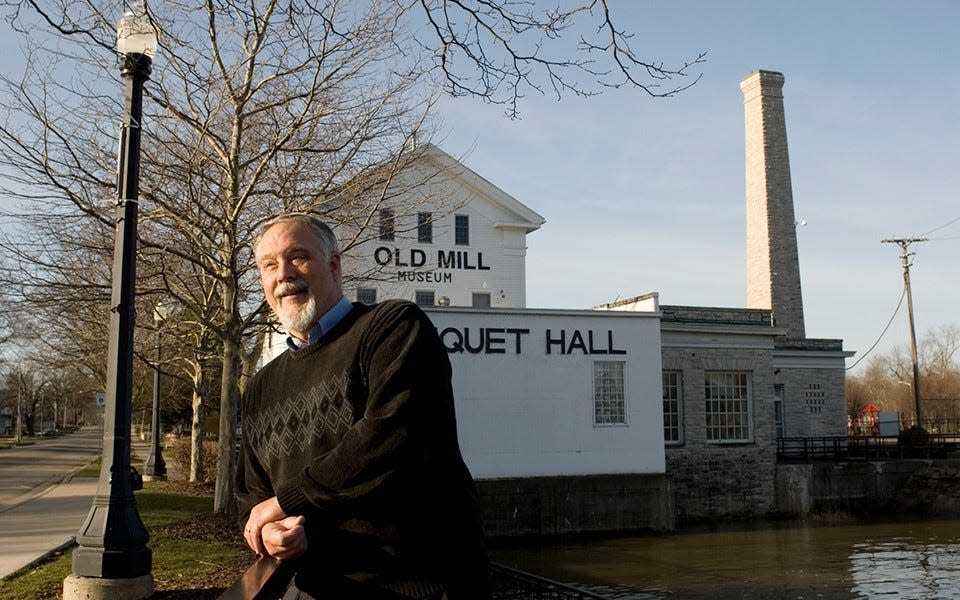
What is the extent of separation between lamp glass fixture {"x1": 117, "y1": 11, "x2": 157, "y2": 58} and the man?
21.4 feet

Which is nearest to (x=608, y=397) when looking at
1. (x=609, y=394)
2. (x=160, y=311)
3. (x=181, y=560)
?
(x=609, y=394)

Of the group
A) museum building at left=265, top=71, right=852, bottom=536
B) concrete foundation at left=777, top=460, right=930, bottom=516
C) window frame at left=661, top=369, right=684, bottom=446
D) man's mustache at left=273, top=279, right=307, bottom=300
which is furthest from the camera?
concrete foundation at left=777, top=460, right=930, bottom=516

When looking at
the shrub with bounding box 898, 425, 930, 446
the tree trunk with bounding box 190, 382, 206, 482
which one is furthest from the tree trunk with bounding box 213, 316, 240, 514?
the shrub with bounding box 898, 425, 930, 446

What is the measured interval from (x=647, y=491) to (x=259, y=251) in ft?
72.7

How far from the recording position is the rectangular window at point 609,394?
2388 cm

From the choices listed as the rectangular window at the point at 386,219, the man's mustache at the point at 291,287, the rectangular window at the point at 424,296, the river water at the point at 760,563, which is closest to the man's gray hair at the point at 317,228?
the man's mustache at the point at 291,287

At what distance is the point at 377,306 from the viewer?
2695mm

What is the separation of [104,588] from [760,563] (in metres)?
15.1

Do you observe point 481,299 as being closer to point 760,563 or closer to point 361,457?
point 760,563

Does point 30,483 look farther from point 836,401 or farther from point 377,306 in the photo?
point 836,401

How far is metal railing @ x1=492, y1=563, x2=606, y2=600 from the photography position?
886 cm

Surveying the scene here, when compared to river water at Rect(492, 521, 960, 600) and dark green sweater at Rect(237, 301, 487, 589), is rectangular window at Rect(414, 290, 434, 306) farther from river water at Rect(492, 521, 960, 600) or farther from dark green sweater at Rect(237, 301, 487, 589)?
dark green sweater at Rect(237, 301, 487, 589)

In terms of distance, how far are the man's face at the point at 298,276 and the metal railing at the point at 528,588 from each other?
6.30 meters

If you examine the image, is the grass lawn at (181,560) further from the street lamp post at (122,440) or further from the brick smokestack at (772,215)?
the brick smokestack at (772,215)
